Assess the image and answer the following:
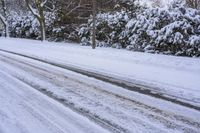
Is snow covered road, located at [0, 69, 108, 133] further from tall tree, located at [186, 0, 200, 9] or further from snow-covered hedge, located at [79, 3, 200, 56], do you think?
tall tree, located at [186, 0, 200, 9]

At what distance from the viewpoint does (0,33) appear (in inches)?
1695

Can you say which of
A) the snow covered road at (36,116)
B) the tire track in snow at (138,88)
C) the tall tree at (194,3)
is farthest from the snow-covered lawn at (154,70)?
the tall tree at (194,3)

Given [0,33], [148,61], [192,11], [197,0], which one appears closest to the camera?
[148,61]

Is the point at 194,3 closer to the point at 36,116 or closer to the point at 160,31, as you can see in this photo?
the point at 160,31

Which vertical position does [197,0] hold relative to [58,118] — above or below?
above

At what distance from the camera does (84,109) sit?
247 inches

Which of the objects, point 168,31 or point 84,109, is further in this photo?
point 168,31

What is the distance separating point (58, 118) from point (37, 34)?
26.2 m

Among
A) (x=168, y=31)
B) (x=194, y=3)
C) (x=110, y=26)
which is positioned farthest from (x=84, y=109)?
(x=194, y=3)

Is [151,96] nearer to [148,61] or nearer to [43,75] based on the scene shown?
[43,75]

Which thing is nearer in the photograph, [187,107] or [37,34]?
[187,107]

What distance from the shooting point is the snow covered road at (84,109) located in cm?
533

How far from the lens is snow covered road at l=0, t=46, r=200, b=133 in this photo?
17.5 ft

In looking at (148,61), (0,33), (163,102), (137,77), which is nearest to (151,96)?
(163,102)
